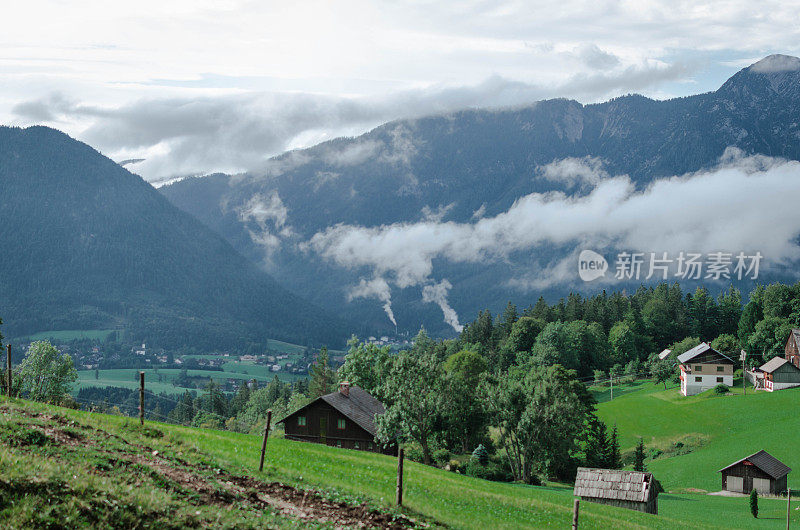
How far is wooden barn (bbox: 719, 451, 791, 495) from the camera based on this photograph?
3034 inches

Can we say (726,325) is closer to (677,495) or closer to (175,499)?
(677,495)

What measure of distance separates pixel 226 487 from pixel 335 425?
5193cm

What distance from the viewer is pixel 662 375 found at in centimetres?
14412

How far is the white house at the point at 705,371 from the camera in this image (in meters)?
133

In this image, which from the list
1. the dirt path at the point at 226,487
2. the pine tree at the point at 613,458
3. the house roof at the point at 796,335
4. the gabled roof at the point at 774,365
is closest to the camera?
the dirt path at the point at 226,487

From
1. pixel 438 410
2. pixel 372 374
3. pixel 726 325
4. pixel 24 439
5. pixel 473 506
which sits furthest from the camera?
pixel 726 325

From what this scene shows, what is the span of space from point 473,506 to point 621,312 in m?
168

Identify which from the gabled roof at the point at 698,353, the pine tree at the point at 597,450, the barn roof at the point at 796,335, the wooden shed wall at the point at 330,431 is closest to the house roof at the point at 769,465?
the pine tree at the point at 597,450

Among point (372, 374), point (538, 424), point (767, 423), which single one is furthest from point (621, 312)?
point (538, 424)

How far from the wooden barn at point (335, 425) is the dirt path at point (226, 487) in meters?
48.1

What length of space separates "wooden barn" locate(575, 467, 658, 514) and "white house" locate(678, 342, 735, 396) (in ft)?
272

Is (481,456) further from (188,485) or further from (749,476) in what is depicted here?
(188,485)

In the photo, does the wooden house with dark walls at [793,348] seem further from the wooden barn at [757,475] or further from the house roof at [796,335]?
the wooden barn at [757,475]

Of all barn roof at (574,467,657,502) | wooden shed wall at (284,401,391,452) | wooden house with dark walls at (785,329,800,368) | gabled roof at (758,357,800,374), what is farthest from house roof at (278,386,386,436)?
wooden house with dark walls at (785,329,800,368)
